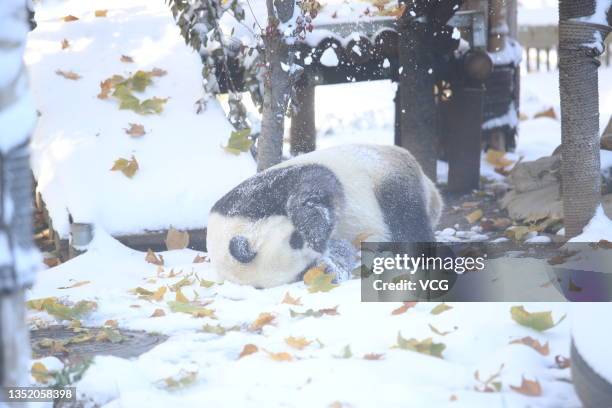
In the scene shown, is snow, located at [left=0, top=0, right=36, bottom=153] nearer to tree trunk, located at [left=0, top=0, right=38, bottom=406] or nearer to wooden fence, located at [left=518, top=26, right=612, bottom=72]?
tree trunk, located at [left=0, top=0, right=38, bottom=406]

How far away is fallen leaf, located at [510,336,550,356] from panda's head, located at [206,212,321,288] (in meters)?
1.14

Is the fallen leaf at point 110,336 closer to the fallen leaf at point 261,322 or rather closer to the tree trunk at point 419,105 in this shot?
the fallen leaf at point 261,322

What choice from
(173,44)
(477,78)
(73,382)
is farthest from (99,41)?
(73,382)

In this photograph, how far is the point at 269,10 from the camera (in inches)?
175

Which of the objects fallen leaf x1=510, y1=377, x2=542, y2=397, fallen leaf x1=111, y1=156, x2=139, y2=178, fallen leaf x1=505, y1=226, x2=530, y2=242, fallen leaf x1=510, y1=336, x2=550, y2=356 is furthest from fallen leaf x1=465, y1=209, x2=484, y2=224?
fallen leaf x1=510, y1=377, x2=542, y2=397

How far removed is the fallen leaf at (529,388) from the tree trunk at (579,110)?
172cm

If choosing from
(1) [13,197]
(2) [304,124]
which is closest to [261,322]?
(1) [13,197]

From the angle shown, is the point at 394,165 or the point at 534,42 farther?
the point at 534,42

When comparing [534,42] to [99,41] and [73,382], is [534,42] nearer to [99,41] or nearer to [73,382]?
[99,41]

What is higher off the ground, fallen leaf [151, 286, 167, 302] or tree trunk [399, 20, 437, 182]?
tree trunk [399, 20, 437, 182]

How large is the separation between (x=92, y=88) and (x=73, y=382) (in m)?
3.07

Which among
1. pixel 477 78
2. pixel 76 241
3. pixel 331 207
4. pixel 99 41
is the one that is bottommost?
pixel 76 241

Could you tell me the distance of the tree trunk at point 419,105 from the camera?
17.8ft

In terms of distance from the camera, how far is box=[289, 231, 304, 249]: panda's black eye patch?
11.6 feet
